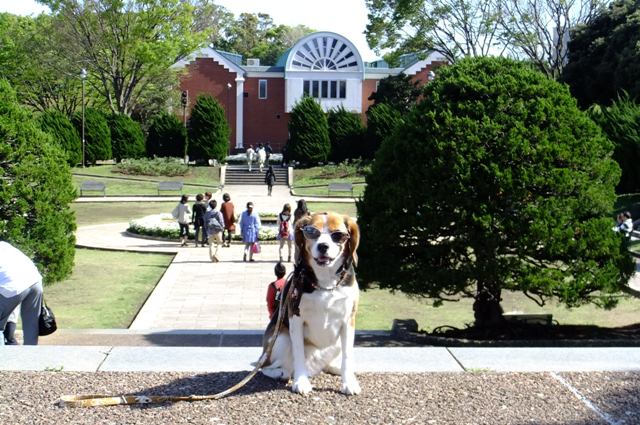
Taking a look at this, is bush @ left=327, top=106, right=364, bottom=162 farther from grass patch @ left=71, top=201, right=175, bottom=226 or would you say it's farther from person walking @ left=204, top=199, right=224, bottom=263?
person walking @ left=204, top=199, right=224, bottom=263

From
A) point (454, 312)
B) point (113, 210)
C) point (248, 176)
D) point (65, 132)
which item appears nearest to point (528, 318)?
point (454, 312)

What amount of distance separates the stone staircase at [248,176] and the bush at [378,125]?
501 centimetres

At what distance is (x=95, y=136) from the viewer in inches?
1839

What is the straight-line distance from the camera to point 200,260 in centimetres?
1872

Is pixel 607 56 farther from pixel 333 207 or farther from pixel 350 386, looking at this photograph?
pixel 350 386

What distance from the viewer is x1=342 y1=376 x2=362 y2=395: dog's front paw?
17.2 ft

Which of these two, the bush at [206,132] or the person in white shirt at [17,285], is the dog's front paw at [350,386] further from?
the bush at [206,132]

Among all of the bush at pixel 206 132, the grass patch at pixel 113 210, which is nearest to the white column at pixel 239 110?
the bush at pixel 206 132

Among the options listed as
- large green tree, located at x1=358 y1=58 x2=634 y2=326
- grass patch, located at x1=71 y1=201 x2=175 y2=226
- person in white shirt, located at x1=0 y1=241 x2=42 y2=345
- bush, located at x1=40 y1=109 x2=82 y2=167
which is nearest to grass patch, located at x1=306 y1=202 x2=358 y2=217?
grass patch, located at x1=71 y1=201 x2=175 y2=226

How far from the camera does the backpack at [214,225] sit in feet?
59.8

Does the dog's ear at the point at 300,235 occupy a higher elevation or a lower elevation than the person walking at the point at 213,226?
higher

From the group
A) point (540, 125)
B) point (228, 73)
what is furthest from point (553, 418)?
point (228, 73)

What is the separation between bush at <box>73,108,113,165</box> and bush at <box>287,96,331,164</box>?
1019cm

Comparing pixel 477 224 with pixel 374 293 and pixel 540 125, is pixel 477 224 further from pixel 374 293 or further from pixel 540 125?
pixel 374 293
